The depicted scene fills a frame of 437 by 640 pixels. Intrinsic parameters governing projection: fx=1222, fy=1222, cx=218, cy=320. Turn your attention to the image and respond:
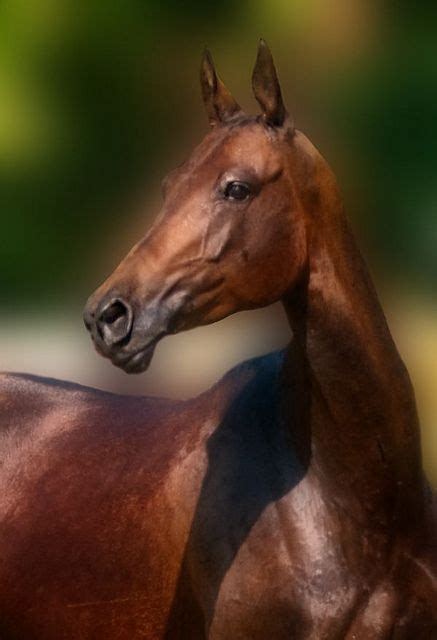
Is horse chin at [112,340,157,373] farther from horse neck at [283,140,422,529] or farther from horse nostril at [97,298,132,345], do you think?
horse neck at [283,140,422,529]

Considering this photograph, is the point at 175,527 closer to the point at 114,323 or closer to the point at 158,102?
the point at 114,323

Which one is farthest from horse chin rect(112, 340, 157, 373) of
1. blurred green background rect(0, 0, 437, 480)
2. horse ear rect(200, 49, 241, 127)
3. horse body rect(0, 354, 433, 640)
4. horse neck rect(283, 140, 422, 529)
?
blurred green background rect(0, 0, 437, 480)

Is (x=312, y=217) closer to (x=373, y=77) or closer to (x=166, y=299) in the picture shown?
(x=166, y=299)

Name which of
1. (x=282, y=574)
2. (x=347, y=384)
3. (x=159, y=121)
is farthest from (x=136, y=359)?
(x=159, y=121)

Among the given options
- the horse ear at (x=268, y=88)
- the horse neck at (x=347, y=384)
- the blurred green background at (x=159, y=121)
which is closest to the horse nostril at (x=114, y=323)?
the horse neck at (x=347, y=384)

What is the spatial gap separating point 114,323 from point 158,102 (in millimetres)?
2440

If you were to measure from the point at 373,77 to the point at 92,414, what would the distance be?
1.77 metres

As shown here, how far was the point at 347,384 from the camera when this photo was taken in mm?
2975

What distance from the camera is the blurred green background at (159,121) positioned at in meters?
4.67

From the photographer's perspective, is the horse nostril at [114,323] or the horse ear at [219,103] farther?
the horse ear at [219,103]

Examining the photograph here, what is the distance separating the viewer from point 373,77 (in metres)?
→ 4.75

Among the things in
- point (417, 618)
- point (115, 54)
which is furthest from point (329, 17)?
point (417, 618)

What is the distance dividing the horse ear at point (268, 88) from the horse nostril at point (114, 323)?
618 mm

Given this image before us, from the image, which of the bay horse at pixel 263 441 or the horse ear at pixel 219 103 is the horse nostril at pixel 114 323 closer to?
the bay horse at pixel 263 441
